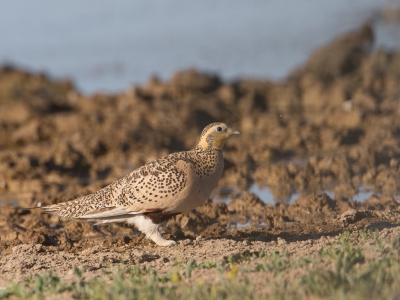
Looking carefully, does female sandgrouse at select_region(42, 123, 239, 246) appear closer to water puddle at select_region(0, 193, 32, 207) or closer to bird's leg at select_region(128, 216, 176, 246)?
bird's leg at select_region(128, 216, 176, 246)

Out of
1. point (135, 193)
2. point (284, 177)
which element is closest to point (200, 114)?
point (284, 177)

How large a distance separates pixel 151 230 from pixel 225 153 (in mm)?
6409

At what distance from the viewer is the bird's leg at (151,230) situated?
25.7ft

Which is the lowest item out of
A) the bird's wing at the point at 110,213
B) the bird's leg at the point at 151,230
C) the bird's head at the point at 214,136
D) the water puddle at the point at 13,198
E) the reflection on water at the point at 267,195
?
the bird's leg at the point at 151,230

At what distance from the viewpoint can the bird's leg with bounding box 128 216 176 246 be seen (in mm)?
7844

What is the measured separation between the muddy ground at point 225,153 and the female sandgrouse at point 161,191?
14.1 inches

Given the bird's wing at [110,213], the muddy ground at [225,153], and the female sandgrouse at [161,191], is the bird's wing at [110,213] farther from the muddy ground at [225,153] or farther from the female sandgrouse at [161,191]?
the muddy ground at [225,153]

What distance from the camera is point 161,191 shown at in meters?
7.52

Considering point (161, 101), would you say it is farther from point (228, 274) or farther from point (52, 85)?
point (228, 274)

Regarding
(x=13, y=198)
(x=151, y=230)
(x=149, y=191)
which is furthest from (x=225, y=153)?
(x=149, y=191)

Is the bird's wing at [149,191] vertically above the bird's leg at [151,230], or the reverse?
the bird's wing at [149,191]

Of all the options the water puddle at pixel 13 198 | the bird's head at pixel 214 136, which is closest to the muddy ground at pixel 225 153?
the water puddle at pixel 13 198

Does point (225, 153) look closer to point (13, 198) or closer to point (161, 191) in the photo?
point (13, 198)

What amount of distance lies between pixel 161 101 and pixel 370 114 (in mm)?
5387
